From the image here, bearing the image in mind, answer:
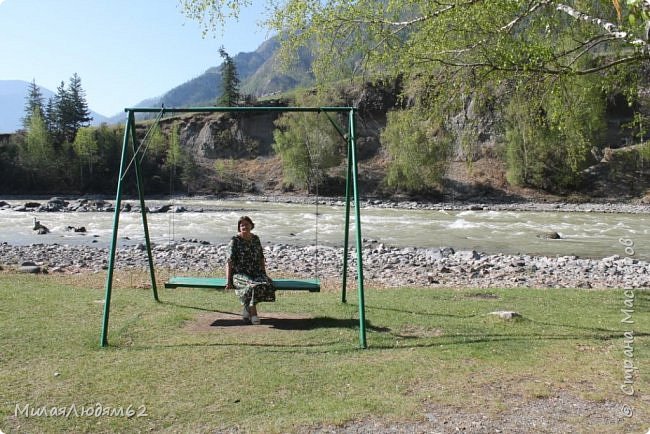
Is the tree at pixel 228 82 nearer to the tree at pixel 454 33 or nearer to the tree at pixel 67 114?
the tree at pixel 67 114

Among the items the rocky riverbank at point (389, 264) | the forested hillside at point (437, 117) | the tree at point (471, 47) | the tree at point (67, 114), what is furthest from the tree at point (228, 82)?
the tree at point (471, 47)

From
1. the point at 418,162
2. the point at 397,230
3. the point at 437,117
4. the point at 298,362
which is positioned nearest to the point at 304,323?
the point at 298,362

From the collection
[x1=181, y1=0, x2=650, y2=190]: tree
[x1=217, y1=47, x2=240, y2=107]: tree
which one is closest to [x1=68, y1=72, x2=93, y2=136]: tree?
[x1=217, y1=47, x2=240, y2=107]: tree

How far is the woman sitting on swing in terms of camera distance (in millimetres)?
7949

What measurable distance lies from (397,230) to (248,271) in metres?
22.0

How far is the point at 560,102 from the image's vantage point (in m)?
9.45

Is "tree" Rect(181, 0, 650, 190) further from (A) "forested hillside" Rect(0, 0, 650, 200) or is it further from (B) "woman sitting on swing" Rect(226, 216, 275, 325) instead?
(B) "woman sitting on swing" Rect(226, 216, 275, 325)

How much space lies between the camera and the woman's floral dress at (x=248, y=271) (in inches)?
313

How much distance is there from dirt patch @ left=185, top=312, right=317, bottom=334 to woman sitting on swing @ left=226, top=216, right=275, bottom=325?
218 millimetres

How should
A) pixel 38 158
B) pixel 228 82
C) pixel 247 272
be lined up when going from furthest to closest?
1. pixel 228 82
2. pixel 38 158
3. pixel 247 272

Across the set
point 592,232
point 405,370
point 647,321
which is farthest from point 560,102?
point 592,232

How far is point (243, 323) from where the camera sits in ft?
26.7

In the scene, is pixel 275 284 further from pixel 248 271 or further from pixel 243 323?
pixel 243 323

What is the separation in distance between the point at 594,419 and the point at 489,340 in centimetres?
252
